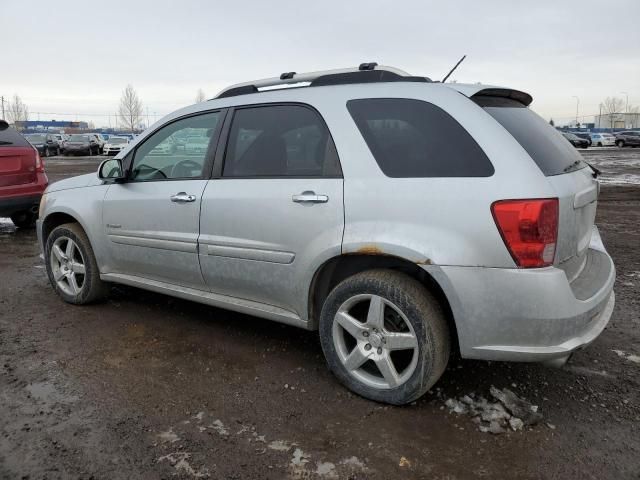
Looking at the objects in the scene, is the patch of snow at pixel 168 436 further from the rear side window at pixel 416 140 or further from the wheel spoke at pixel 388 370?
the rear side window at pixel 416 140

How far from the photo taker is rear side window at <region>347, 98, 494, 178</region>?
8.96ft

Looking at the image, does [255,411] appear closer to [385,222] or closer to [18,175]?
[385,222]

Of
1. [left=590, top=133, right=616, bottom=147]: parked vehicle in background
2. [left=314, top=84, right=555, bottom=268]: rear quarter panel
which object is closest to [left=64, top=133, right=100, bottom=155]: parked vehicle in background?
[left=314, top=84, right=555, bottom=268]: rear quarter panel

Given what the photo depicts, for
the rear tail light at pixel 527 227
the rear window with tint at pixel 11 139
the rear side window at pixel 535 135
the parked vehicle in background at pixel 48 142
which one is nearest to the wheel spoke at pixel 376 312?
the rear tail light at pixel 527 227

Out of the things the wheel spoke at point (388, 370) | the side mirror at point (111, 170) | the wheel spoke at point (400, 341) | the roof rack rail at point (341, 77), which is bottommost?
the wheel spoke at point (388, 370)

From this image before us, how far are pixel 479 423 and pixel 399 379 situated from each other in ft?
1.49

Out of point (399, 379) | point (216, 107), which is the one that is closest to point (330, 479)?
point (399, 379)

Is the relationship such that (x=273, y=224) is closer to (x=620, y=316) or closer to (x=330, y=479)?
(x=330, y=479)

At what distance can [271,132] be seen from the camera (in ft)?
11.5

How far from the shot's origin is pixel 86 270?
14.9 ft

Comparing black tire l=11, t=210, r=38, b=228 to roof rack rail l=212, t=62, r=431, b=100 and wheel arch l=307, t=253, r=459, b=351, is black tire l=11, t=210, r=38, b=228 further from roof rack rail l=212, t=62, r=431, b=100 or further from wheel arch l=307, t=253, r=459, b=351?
wheel arch l=307, t=253, r=459, b=351

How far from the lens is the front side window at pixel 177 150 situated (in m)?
3.80

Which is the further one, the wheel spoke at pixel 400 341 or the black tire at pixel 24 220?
the black tire at pixel 24 220

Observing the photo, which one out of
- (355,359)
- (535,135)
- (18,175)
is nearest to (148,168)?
(355,359)
